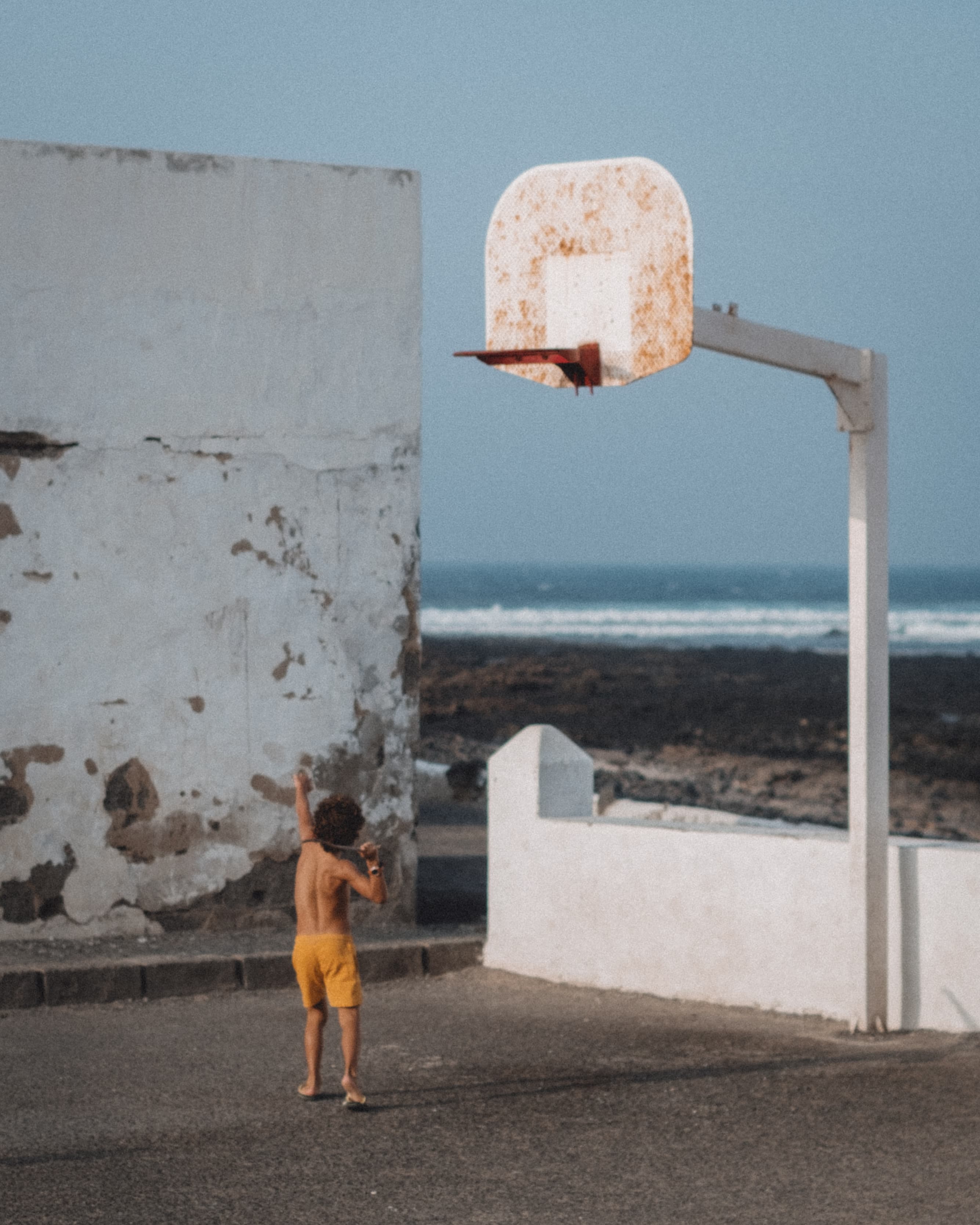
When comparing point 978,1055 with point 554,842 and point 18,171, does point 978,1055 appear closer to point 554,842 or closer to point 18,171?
point 554,842

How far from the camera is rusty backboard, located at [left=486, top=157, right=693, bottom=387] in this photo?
6.36 metres

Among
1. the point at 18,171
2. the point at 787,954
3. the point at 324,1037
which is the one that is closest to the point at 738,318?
the point at 787,954

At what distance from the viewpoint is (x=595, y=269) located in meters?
6.52

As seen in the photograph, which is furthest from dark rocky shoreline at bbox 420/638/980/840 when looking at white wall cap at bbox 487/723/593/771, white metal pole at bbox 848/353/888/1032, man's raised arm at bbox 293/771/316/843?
man's raised arm at bbox 293/771/316/843

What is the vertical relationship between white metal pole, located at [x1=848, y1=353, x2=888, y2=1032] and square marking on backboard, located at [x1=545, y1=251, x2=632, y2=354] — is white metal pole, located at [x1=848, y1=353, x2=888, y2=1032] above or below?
below

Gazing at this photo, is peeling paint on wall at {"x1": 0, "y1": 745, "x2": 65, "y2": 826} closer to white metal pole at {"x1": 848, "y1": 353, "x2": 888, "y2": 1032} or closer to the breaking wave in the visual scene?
white metal pole at {"x1": 848, "y1": 353, "x2": 888, "y2": 1032}

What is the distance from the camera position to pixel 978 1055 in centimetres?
658

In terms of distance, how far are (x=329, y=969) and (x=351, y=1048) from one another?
0.30m

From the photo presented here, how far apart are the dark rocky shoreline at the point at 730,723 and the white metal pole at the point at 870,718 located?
8.31 meters

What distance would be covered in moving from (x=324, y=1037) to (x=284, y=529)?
3127mm

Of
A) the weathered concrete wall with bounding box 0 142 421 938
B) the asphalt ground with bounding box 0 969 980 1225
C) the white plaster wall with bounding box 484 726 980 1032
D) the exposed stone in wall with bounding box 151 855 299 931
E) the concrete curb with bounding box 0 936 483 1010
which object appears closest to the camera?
the asphalt ground with bounding box 0 969 980 1225

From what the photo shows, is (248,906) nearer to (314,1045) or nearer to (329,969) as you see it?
(314,1045)

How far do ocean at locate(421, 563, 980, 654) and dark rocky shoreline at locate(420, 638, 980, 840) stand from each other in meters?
11.3

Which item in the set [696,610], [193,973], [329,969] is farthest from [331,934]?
[696,610]
